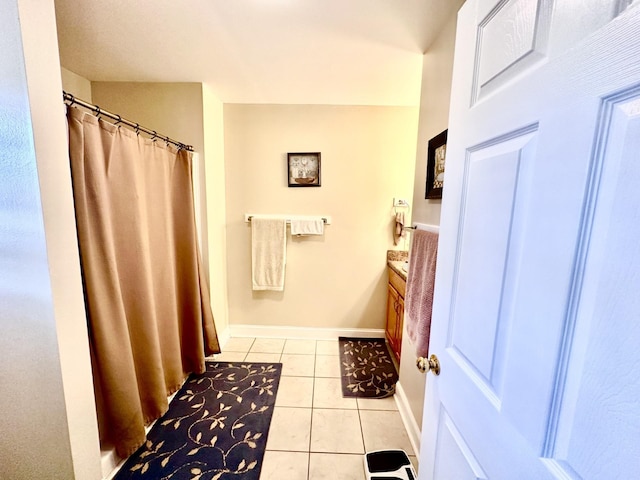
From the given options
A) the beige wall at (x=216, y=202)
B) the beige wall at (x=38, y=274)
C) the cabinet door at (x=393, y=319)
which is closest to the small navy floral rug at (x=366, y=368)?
the cabinet door at (x=393, y=319)

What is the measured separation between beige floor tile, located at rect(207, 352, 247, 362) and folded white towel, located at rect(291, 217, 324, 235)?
1.30 metres

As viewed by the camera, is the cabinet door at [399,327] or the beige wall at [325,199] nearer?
A: the cabinet door at [399,327]

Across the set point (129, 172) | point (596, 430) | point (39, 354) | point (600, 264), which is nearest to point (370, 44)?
point (129, 172)

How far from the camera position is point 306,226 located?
2553 millimetres

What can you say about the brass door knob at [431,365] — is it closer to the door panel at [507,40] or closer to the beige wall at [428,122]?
the beige wall at [428,122]

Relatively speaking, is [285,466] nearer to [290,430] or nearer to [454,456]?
[290,430]

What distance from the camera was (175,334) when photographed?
179 centimetres

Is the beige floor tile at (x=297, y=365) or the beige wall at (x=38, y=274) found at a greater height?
the beige wall at (x=38, y=274)

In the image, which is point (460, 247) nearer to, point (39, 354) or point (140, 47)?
point (39, 354)

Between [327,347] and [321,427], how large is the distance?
3.14 feet

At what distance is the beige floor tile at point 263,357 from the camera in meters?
2.35

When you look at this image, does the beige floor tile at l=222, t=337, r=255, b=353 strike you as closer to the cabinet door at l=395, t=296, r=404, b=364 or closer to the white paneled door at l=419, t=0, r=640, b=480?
the cabinet door at l=395, t=296, r=404, b=364

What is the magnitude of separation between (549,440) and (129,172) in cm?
188

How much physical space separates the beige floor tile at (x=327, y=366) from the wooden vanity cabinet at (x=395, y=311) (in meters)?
0.55
